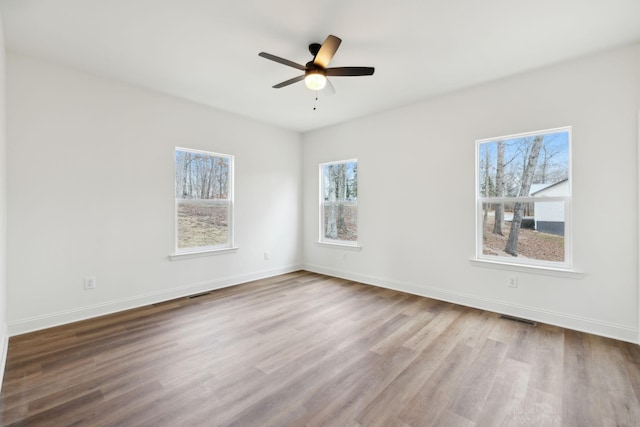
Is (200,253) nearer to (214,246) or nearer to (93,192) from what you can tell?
(214,246)

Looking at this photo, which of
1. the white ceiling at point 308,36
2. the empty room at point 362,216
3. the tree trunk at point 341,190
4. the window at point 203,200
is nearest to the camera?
the empty room at point 362,216

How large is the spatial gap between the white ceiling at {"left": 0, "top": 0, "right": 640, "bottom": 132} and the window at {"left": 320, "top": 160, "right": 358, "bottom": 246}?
1.71m

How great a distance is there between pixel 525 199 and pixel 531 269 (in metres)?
0.77

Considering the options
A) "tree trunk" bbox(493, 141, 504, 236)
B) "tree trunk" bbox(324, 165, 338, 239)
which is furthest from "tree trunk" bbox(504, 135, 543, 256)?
"tree trunk" bbox(324, 165, 338, 239)

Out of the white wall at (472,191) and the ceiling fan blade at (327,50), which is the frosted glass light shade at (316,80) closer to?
the ceiling fan blade at (327,50)

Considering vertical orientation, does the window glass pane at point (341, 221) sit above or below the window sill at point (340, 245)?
above

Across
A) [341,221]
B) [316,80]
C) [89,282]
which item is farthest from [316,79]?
[89,282]

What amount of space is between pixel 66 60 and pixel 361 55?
293 cm

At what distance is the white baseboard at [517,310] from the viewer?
8.60ft

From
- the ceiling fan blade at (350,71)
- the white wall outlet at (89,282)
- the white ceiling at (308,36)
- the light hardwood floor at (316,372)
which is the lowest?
the light hardwood floor at (316,372)

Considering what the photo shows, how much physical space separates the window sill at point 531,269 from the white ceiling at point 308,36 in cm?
210

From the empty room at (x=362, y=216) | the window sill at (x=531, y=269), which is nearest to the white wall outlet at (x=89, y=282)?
the empty room at (x=362, y=216)

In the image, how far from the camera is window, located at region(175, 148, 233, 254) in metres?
3.89

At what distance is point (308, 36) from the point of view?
96.0 inches
